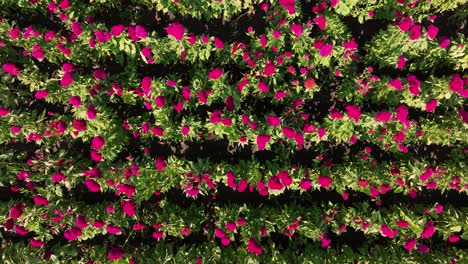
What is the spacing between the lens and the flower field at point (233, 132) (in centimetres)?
618

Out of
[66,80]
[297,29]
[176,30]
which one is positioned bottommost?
[66,80]

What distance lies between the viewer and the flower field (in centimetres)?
618

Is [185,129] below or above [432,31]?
below

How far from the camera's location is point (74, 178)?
21.3 ft

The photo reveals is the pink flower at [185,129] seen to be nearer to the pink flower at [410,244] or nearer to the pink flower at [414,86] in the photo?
the pink flower at [414,86]

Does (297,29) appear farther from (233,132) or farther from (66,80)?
(66,80)

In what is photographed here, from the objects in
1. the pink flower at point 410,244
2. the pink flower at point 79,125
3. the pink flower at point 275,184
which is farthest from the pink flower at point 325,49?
the pink flower at point 79,125

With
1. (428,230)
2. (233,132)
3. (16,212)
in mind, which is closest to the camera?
(16,212)

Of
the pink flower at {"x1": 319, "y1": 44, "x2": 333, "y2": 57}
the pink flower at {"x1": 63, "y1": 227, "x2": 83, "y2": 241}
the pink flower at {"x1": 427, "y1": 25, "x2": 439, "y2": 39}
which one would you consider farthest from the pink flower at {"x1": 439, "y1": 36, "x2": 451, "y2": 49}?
the pink flower at {"x1": 63, "y1": 227, "x2": 83, "y2": 241}

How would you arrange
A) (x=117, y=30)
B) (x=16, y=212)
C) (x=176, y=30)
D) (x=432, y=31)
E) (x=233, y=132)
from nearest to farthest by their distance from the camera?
(x=176, y=30), (x=432, y=31), (x=117, y=30), (x=16, y=212), (x=233, y=132)

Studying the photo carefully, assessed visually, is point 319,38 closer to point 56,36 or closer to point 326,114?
point 326,114

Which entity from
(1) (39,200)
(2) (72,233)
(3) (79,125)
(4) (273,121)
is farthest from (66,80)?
(4) (273,121)

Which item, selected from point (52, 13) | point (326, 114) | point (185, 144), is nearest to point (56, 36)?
point (52, 13)

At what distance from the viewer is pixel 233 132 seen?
20.5ft
